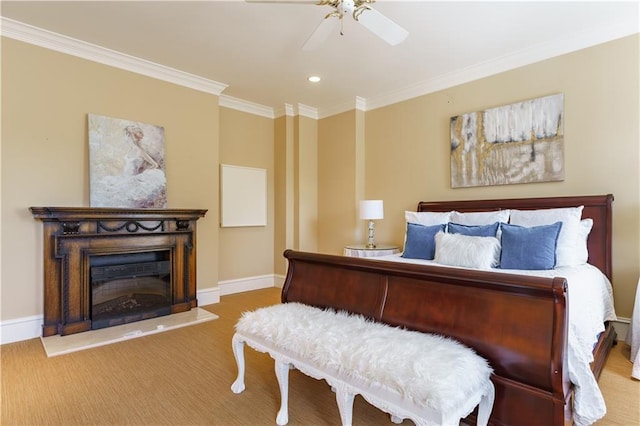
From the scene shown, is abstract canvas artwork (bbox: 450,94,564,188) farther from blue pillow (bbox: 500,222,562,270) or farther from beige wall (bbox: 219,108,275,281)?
beige wall (bbox: 219,108,275,281)

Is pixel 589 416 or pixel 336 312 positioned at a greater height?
pixel 336 312

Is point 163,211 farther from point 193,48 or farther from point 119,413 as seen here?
point 119,413

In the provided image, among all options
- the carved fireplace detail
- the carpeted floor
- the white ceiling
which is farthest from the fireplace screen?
the white ceiling

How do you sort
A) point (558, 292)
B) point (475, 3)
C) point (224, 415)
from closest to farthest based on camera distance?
1. point (558, 292)
2. point (224, 415)
3. point (475, 3)

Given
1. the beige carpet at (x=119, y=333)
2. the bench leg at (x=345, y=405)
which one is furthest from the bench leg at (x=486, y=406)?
the beige carpet at (x=119, y=333)

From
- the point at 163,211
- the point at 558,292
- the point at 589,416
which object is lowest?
the point at 589,416

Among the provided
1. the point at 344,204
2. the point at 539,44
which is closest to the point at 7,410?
the point at 344,204

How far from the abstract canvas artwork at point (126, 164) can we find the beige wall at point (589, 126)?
132 inches

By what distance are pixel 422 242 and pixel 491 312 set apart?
1726 millimetres

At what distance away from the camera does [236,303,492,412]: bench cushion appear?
1390 millimetres

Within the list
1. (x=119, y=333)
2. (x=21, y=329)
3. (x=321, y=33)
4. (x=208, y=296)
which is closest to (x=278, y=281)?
(x=208, y=296)

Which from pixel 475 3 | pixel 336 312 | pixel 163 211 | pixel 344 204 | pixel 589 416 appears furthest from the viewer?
pixel 344 204

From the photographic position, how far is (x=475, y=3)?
108 inches

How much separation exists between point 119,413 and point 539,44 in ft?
15.3
